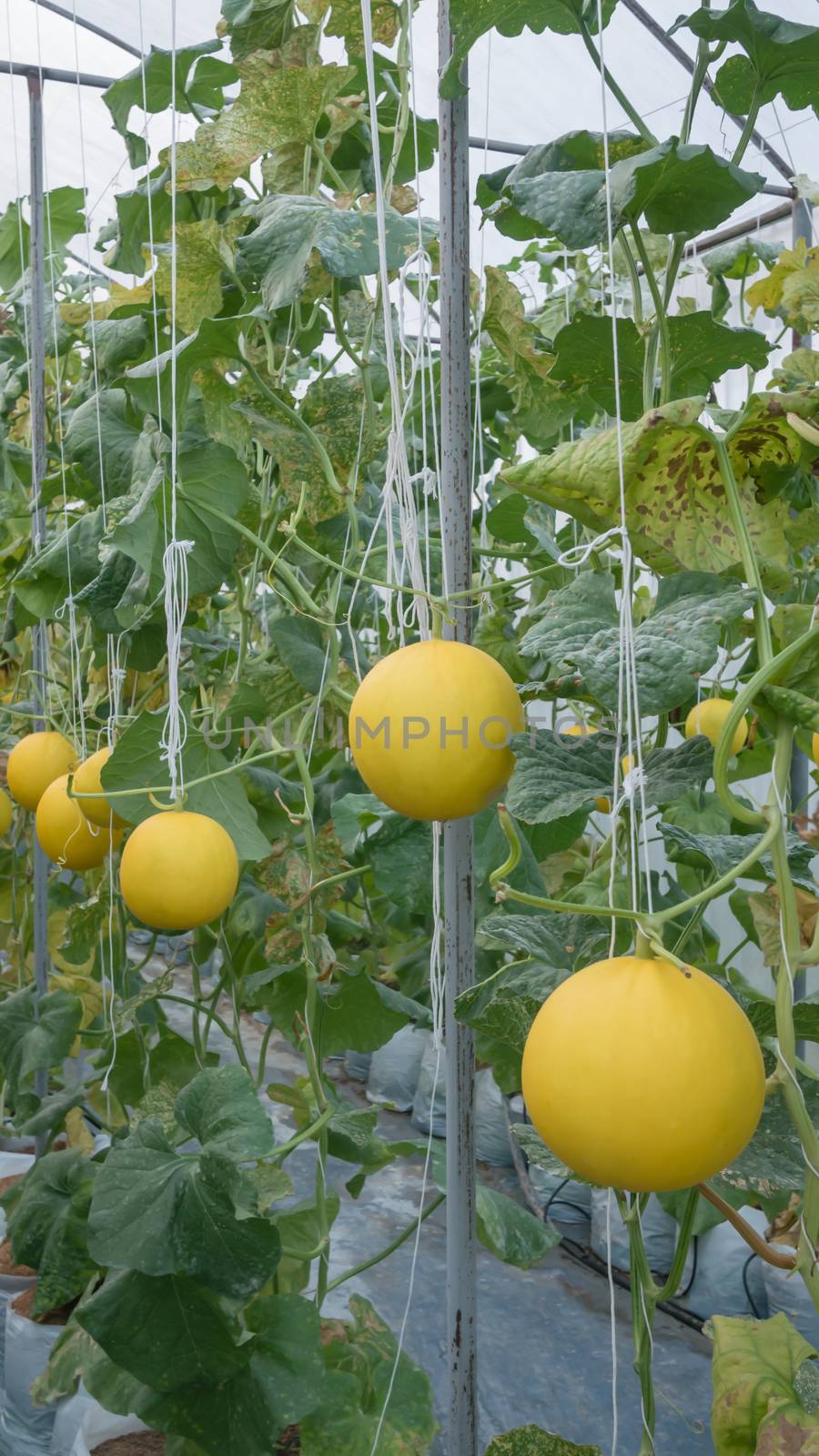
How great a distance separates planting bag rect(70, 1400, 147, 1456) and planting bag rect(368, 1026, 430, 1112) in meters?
1.76

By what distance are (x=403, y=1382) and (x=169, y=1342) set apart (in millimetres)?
247

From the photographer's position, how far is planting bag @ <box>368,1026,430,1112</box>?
3.20 meters

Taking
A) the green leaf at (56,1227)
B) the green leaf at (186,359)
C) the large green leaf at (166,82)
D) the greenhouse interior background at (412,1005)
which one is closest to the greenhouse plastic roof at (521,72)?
the greenhouse interior background at (412,1005)

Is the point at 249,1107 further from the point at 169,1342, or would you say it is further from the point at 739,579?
the point at 739,579

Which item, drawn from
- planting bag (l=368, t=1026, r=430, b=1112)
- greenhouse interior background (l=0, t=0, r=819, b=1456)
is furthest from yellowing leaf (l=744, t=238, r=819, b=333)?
planting bag (l=368, t=1026, r=430, b=1112)

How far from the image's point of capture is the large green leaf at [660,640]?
0.54m

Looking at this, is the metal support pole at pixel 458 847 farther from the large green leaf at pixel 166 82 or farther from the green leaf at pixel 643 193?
the large green leaf at pixel 166 82

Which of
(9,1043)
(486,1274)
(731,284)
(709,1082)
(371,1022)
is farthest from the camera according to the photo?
(731,284)

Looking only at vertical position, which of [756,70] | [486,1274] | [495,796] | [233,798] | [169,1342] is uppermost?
[756,70]

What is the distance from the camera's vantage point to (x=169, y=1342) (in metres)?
1.11

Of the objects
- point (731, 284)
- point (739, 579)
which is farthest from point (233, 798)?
point (731, 284)

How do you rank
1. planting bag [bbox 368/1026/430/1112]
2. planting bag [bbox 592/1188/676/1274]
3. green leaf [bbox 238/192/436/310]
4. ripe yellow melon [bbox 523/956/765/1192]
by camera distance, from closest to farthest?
ripe yellow melon [bbox 523/956/765/1192] < green leaf [bbox 238/192/436/310] < planting bag [bbox 592/1188/676/1274] < planting bag [bbox 368/1026/430/1112]

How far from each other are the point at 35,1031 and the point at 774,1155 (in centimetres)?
141

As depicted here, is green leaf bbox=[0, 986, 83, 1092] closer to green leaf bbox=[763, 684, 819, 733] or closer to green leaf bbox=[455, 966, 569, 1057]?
green leaf bbox=[455, 966, 569, 1057]
